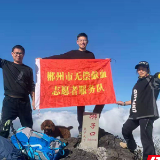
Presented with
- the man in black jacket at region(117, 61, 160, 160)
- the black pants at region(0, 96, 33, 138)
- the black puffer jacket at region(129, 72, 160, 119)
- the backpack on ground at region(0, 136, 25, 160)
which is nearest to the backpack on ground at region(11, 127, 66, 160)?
the backpack on ground at region(0, 136, 25, 160)

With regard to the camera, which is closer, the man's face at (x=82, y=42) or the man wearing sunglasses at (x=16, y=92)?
the man wearing sunglasses at (x=16, y=92)

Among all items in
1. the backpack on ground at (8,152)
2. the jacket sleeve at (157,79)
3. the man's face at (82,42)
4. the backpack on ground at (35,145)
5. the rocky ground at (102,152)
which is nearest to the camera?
the backpack on ground at (8,152)

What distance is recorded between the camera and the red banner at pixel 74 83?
6.33 metres

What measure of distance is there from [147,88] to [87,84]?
2.05 metres

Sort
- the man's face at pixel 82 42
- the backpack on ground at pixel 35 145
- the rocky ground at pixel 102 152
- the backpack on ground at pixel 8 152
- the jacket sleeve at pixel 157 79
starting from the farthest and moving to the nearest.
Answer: the man's face at pixel 82 42, the rocky ground at pixel 102 152, the jacket sleeve at pixel 157 79, the backpack on ground at pixel 35 145, the backpack on ground at pixel 8 152

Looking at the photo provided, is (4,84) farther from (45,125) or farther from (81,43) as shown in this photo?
(45,125)

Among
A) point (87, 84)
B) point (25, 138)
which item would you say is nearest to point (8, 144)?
point (25, 138)

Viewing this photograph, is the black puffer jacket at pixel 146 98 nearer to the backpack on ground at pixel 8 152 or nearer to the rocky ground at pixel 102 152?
the rocky ground at pixel 102 152

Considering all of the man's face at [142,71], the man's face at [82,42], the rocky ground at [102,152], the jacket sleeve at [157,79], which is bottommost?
the rocky ground at [102,152]

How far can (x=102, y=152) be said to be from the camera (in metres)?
5.73

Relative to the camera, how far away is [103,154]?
A: 5645 mm

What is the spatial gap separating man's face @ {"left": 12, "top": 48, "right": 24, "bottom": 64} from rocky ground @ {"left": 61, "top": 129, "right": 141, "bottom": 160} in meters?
2.95

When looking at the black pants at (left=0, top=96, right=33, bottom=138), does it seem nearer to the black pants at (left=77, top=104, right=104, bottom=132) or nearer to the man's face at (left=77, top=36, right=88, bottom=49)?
the black pants at (left=77, top=104, right=104, bottom=132)

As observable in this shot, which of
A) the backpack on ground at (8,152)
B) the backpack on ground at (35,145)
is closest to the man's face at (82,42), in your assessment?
the backpack on ground at (35,145)
